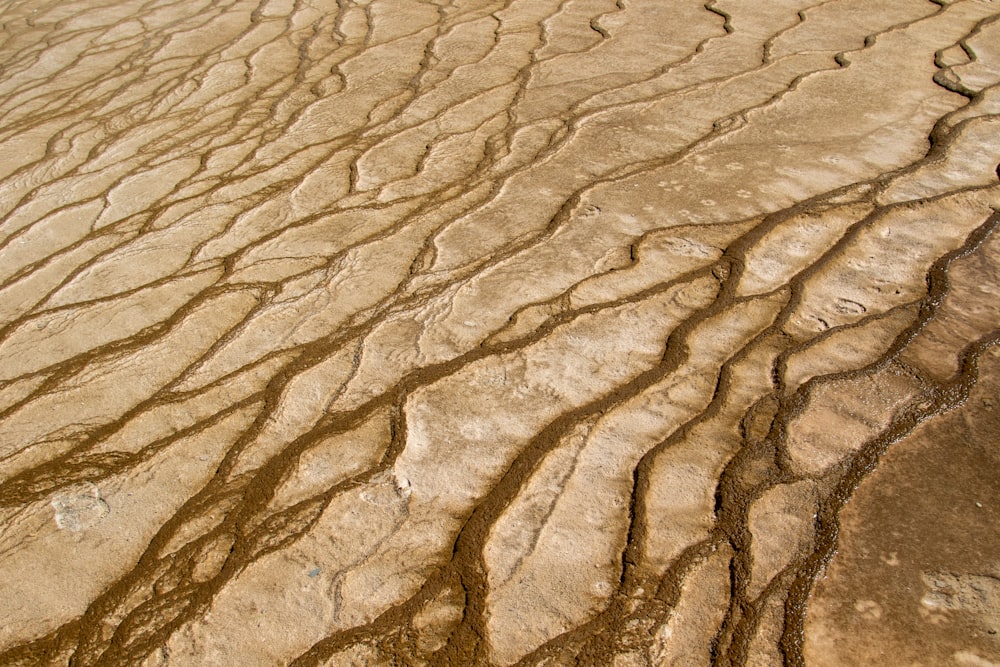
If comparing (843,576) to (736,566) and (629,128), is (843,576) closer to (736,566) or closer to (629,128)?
(736,566)

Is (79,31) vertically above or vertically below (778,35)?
above

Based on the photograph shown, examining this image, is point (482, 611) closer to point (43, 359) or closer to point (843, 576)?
point (843, 576)

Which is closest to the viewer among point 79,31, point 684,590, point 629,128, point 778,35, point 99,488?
point 684,590

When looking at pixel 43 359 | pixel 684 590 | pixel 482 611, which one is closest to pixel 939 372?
pixel 684 590

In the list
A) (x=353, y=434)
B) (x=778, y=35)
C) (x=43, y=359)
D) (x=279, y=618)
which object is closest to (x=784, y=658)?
(x=279, y=618)

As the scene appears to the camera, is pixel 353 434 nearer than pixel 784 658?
No

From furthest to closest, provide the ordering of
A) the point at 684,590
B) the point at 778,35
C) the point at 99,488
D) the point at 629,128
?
1. the point at 778,35
2. the point at 629,128
3. the point at 99,488
4. the point at 684,590
